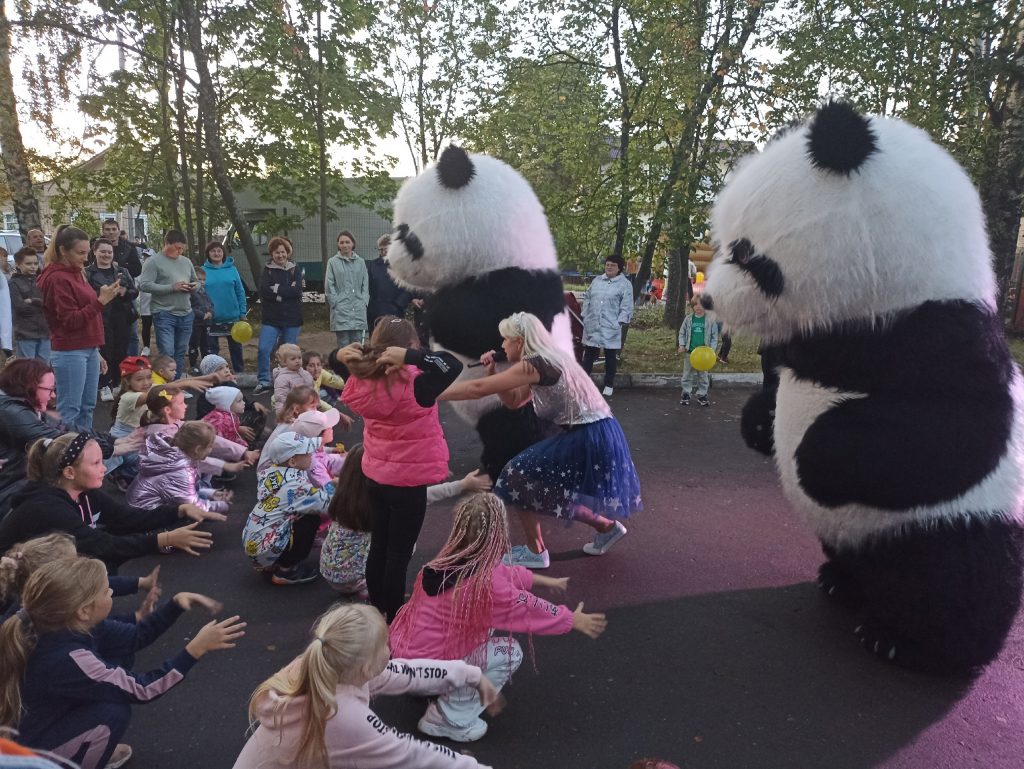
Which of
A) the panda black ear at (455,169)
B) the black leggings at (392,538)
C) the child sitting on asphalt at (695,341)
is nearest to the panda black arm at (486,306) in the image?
the panda black ear at (455,169)

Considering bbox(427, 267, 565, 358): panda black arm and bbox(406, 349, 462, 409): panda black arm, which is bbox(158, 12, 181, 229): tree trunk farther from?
bbox(406, 349, 462, 409): panda black arm

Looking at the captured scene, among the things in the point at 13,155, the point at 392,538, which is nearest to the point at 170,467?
the point at 392,538

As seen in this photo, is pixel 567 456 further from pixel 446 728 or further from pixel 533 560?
pixel 446 728

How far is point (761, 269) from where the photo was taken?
2787 millimetres

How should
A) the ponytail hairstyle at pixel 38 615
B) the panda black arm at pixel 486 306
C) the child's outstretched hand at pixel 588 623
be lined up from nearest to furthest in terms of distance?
the ponytail hairstyle at pixel 38 615
the child's outstretched hand at pixel 588 623
the panda black arm at pixel 486 306

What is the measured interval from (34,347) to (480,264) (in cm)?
449

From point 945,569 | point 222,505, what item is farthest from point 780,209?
point 222,505

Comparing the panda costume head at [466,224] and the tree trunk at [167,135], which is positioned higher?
the tree trunk at [167,135]

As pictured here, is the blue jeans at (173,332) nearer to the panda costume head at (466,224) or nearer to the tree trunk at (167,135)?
the panda costume head at (466,224)

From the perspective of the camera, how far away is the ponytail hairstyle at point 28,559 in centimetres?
214

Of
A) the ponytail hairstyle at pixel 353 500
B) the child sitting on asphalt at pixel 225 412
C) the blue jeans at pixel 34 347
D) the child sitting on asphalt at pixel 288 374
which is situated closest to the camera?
the ponytail hairstyle at pixel 353 500

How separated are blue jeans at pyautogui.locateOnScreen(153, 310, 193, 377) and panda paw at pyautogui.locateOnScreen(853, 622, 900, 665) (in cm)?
682

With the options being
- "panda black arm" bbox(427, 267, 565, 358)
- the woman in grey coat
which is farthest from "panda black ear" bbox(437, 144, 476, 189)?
the woman in grey coat

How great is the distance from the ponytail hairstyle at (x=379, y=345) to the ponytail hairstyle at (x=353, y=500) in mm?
599
